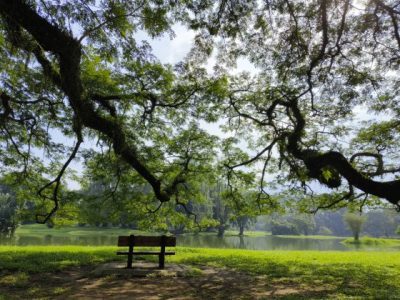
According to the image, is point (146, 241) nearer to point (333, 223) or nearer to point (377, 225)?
point (377, 225)

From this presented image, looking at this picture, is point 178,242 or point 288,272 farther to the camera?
point 178,242

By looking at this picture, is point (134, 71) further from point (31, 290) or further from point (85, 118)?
point (31, 290)

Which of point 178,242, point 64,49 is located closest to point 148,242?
point 64,49

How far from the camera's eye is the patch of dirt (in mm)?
6754

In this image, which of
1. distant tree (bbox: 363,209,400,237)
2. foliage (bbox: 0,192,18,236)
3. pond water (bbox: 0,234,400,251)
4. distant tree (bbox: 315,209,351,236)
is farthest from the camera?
distant tree (bbox: 315,209,351,236)

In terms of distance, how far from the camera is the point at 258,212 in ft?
49.1

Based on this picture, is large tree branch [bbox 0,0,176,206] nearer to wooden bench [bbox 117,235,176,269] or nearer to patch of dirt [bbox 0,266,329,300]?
wooden bench [bbox 117,235,176,269]

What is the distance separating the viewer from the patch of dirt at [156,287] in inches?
266

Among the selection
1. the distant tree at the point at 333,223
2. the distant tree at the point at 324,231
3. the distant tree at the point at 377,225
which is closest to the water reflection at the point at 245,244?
the distant tree at the point at 377,225

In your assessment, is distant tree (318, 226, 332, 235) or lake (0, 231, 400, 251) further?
distant tree (318, 226, 332, 235)

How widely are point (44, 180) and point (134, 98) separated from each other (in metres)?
6.56

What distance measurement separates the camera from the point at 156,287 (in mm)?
7543

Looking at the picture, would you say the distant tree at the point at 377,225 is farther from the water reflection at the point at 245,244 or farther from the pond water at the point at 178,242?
the pond water at the point at 178,242

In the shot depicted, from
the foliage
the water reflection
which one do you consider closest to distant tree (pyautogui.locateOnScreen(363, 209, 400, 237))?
the water reflection
